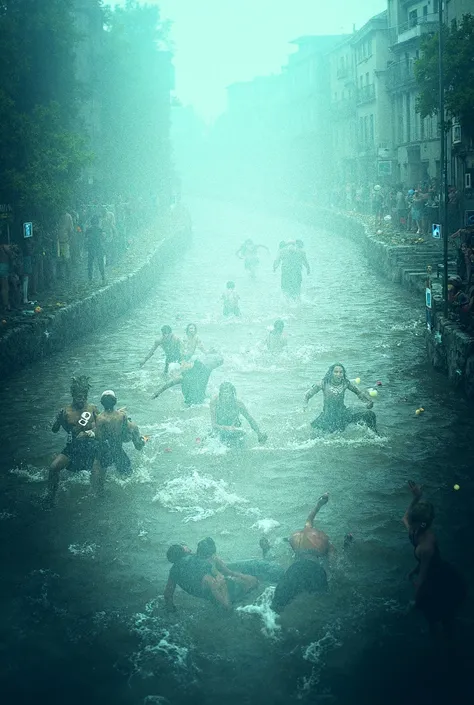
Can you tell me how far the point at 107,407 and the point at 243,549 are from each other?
2.70 metres

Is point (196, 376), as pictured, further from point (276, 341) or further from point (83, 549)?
point (83, 549)

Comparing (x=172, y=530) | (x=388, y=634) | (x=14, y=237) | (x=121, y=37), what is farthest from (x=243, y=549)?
(x=121, y=37)

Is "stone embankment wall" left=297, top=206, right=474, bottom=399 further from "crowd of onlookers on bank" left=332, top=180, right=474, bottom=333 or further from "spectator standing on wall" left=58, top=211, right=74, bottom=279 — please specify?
"spectator standing on wall" left=58, top=211, right=74, bottom=279

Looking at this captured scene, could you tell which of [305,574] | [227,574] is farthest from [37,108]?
[305,574]

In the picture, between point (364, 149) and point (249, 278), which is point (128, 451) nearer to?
point (249, 278)

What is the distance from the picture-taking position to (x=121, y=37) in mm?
46406

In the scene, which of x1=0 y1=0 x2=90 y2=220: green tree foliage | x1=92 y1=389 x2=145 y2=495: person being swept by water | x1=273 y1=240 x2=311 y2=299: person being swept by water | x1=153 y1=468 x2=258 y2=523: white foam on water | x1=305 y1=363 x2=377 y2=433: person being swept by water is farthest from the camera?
x1=273 y1=240 x2=311 y2=299: person being swept by water

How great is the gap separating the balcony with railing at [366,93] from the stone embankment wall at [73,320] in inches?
1077

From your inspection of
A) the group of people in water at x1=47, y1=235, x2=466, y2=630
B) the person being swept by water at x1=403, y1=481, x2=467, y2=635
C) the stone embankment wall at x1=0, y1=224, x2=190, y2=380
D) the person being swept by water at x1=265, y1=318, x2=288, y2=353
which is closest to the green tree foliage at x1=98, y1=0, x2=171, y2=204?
the stone embankment wall at x1=0, y1=224, x2=190, y2=380

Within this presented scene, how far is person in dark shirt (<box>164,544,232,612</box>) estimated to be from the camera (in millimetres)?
7168

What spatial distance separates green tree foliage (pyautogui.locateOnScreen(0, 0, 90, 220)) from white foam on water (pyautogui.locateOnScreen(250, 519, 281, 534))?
1436cm

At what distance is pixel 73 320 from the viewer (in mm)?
18859

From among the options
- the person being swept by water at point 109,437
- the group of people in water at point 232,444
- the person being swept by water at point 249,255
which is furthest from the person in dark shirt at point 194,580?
the person being swept by water at point 249,255

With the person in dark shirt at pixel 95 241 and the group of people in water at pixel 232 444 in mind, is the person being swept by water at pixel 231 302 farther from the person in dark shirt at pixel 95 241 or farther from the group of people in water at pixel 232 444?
the group of people in water at pixel 232 444
